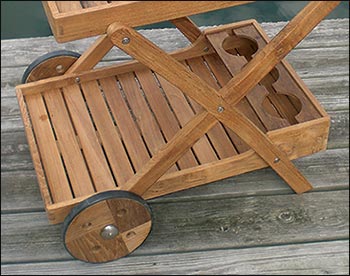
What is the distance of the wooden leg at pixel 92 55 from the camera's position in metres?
2.17

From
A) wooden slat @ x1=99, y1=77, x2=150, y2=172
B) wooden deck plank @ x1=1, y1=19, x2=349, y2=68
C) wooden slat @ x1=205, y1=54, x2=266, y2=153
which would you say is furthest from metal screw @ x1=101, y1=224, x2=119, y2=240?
wooden deck plank @ x1=1, y1=19, x2=349, y2=68

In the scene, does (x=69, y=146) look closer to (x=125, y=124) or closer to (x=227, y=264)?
(x=125, y=124)

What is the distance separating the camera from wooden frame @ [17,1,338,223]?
1.60 meters

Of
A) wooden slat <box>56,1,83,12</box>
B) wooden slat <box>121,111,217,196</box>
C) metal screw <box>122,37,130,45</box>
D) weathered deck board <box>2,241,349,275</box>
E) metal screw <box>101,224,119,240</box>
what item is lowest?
weathered deck board <box>2,241,349,275</box>

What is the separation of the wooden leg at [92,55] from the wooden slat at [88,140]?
0.21ft

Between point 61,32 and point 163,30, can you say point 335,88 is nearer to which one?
point 163,30

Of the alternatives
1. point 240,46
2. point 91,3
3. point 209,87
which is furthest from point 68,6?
point 240,46

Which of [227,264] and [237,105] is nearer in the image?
[227,264]

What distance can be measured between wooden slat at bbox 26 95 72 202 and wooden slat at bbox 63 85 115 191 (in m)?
0.08

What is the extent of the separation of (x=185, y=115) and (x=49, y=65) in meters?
0.50

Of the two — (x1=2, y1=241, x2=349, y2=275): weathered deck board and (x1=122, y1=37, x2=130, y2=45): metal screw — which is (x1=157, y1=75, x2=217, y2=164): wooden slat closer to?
(x1=2, y1=241, x2=349, y2=275): weathered deck board

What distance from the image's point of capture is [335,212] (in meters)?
2.03

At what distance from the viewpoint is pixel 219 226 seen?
6.52 feet

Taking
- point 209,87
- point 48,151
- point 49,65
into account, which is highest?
point 209,87
